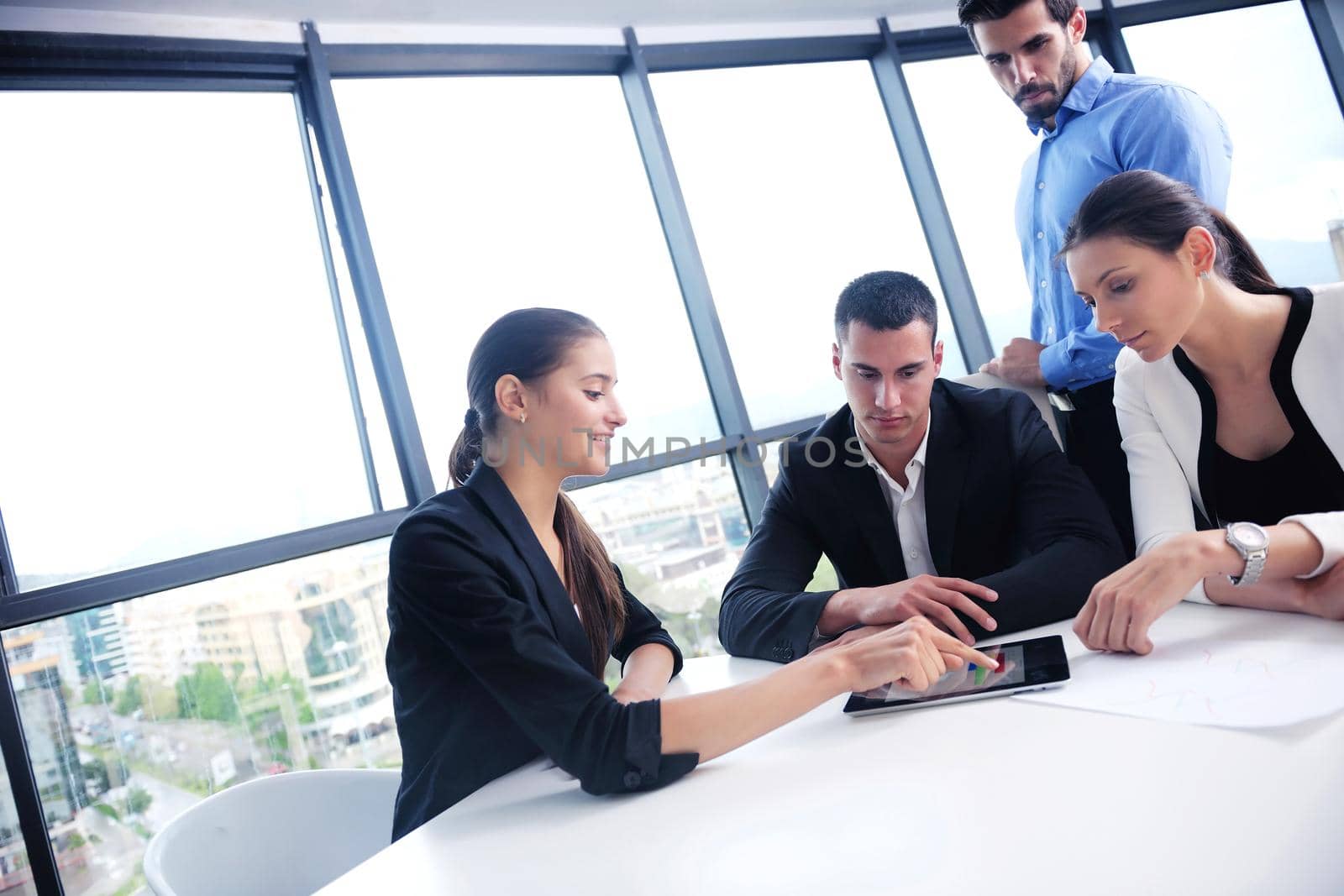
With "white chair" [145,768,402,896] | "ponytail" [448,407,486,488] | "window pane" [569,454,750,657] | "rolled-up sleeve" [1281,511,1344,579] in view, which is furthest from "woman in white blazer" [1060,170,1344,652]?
"window pane" [569,454,750,657]

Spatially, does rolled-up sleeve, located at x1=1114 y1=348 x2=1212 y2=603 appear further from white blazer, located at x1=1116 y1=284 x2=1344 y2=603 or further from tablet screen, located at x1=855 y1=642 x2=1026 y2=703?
tablet screen, located at x1=855 y1=642 x2=1026 y2=703

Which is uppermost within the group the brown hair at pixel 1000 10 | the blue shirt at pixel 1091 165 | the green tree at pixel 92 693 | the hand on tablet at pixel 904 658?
the brown hair at pixel 1000 10

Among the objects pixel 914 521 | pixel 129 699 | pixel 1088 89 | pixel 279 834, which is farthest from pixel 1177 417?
pixel 129 699

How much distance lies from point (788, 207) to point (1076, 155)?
173 cm

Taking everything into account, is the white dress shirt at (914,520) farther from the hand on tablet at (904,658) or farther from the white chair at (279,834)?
the white chair at (279,834)

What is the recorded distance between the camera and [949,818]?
2.80 feet

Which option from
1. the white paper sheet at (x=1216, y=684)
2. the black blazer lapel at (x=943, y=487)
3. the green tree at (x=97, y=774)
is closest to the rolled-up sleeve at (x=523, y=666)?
the white paper sheet at (x=1216, y=684)

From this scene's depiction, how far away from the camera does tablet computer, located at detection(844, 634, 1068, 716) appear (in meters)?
1.16

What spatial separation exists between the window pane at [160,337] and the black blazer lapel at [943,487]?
69.4 inches

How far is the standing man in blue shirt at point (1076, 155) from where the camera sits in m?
2.11

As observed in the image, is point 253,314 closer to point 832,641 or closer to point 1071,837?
point 832,641

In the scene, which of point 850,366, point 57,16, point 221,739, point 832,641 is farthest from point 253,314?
point 832,641

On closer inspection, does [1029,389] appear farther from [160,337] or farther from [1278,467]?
[160,337]

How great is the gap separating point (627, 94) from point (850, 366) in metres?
2.14
